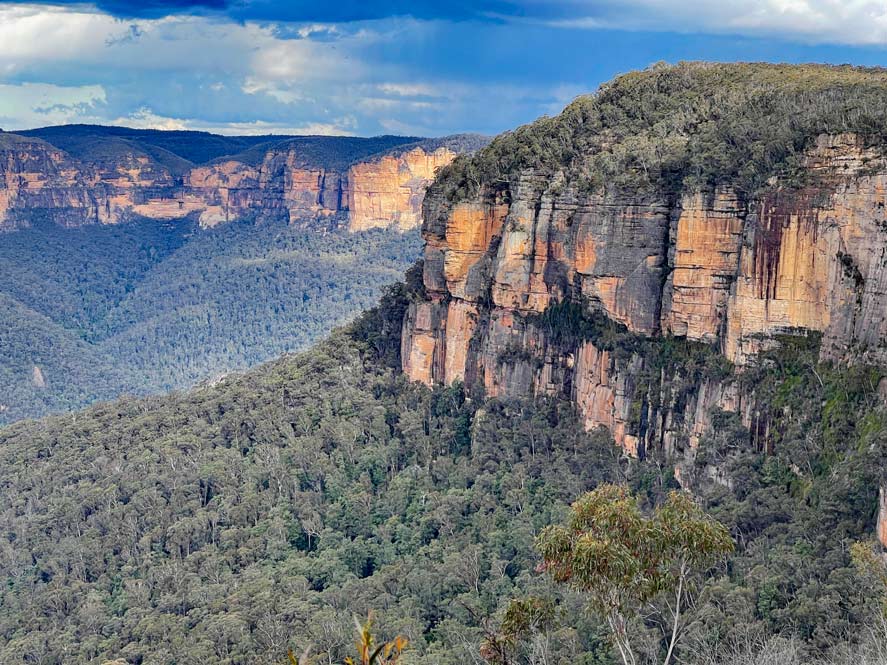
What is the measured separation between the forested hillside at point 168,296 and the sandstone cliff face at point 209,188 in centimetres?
204

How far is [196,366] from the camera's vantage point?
116 m

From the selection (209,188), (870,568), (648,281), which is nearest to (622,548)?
(870,568)

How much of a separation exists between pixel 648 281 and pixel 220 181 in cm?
11415

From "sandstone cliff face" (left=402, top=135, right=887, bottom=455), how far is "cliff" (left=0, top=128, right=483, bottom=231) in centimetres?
8235

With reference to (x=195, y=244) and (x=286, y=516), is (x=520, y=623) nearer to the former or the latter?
(x=286, y=516)

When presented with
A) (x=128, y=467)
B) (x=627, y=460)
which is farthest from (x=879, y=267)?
(x=128, y=467)

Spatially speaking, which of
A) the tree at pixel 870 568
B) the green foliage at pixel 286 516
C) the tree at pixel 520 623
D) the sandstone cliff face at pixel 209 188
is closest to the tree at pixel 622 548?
the tree at pixel 520 623

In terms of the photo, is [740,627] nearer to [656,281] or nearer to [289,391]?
[656,281]

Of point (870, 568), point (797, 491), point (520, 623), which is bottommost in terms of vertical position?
point (520, 623)

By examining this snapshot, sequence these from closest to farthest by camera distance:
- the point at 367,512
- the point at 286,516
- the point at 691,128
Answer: the point at 691,128 → the point at 367,512 → the point at 286,516

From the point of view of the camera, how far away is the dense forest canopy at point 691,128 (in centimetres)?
3422

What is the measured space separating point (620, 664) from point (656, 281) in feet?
53.5

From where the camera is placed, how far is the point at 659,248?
39156 mm

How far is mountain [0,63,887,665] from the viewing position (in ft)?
102
